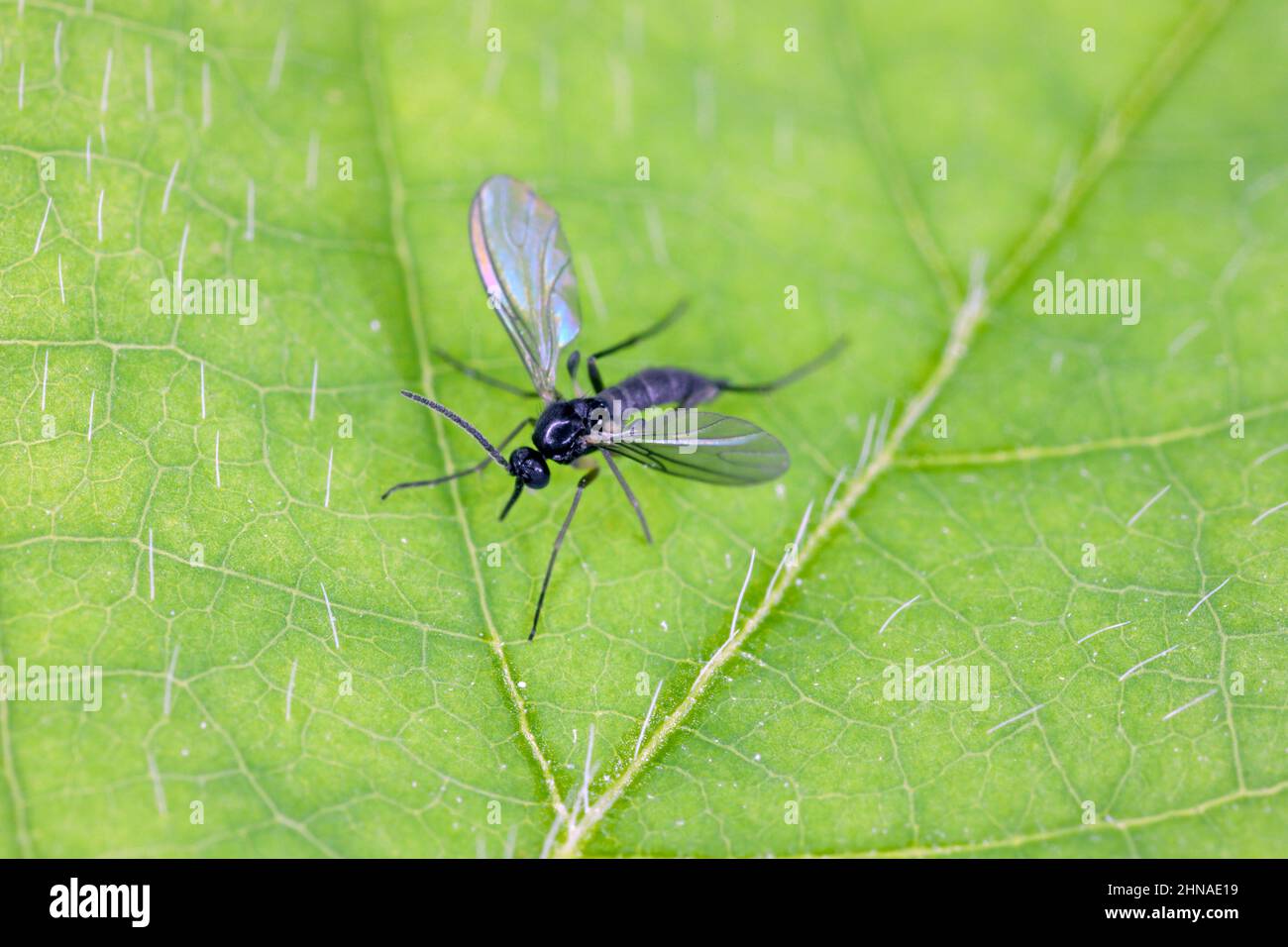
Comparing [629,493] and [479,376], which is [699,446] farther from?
[479,376]

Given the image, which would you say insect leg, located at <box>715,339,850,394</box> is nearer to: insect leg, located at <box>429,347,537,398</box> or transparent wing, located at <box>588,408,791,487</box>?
transparent wing, located at <box>588,408,791,487</box>

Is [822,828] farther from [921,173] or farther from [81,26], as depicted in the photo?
[81,26]

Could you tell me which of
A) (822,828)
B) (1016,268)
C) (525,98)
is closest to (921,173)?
(1016,268)

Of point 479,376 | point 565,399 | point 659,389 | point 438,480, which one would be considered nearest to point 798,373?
point 659,389

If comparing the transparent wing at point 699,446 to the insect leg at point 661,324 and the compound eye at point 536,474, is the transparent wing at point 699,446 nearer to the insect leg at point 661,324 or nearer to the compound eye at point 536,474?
the compound eye at point 536,474

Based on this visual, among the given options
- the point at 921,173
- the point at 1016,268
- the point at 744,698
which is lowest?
the point at 744,698

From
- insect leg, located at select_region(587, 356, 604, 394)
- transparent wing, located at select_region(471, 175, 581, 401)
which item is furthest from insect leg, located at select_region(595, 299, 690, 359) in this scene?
transparent wing, located at select_region(471, 175, 581, 401)
